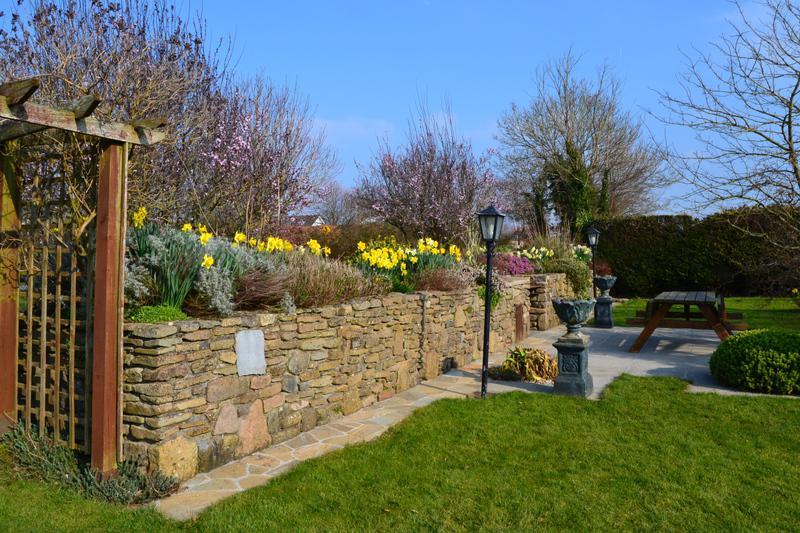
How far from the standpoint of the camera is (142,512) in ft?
10.4

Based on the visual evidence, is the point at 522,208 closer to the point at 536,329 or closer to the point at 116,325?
the point at 536,329

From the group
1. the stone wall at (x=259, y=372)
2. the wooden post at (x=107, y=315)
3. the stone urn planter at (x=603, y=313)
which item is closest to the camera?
the wooden post at (x=107, y=315)

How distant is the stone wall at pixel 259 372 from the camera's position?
353cm

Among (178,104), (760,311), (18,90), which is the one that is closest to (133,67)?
(178,104)

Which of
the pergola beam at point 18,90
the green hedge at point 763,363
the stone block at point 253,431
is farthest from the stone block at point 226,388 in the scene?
the green hedge at point 763,363

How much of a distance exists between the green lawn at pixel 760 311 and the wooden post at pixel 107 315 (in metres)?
9.83

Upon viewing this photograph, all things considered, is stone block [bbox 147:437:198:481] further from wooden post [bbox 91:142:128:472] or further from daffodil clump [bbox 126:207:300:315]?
daffodil clump [bbox 126:207:300:315]

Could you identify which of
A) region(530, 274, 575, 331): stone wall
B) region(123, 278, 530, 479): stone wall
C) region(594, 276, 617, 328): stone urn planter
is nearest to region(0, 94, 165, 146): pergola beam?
region(123, 278, 530, 479): stone wall

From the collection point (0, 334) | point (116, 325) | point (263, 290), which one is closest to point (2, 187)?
point (0, 334)

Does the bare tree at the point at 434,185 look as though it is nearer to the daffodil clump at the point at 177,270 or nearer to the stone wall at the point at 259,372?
the stone wall at the point at 259,372

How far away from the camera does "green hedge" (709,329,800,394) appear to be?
5.71m

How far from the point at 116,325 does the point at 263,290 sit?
1.29 meters

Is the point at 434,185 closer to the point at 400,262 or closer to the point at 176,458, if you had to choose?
the point at 400,262

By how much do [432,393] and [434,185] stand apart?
24.8 ft
